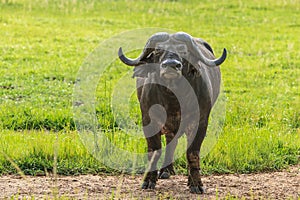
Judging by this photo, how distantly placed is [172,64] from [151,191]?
162 centimetres

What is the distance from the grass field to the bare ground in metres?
0.28

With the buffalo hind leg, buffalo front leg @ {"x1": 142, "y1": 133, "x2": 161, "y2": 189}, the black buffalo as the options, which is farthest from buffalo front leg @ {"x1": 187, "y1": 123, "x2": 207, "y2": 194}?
the buffalo hind leg

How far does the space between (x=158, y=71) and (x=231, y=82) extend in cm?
775

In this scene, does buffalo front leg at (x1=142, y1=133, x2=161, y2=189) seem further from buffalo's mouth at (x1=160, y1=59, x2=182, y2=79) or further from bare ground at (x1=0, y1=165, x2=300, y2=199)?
buffalo's mouth at (x1=160, y1=59, x2=182, y2=79)

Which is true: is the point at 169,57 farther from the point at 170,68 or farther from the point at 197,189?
the point at 197,189

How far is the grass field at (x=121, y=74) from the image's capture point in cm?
846

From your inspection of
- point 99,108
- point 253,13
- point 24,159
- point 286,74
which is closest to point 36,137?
point 24,159

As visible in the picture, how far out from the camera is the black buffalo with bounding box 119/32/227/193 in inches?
266

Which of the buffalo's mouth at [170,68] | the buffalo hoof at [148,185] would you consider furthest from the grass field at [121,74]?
the buffalo's mouth at [170,68]

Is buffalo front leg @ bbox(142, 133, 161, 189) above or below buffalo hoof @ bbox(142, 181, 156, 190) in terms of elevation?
above

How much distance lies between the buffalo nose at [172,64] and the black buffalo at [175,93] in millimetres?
89

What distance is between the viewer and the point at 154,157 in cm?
728

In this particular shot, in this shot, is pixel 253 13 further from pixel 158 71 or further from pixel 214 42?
pixel 158 71

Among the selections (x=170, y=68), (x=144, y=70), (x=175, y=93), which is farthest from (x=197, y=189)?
(x=170, y=68)
